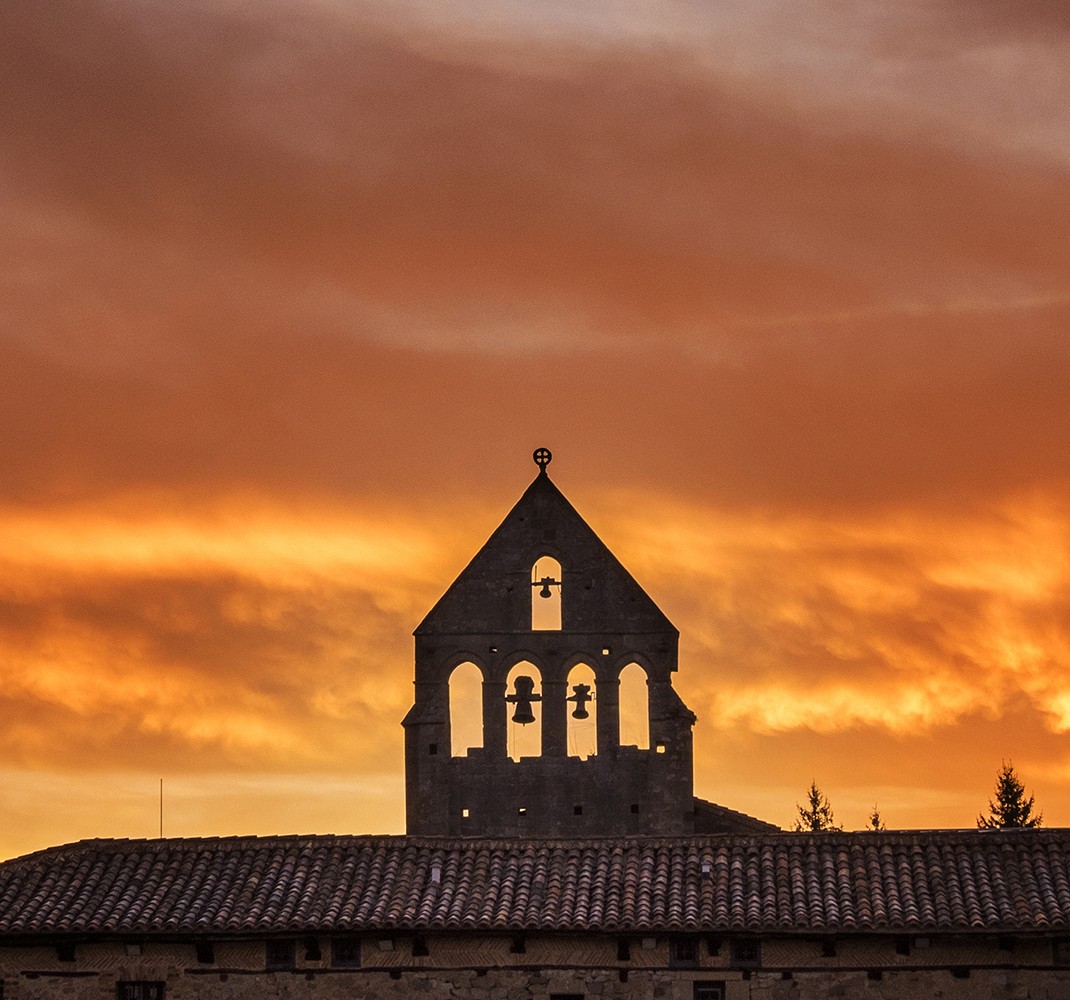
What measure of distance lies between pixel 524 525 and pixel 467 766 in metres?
5.64

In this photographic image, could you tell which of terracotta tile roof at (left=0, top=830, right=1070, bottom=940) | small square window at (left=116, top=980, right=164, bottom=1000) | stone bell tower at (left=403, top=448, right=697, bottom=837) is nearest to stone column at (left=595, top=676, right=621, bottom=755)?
stone bell tower at (left=403, top=448, right=697, bottom=837)

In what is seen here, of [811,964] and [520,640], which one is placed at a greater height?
[520,640]

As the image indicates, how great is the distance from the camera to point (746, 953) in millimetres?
50406

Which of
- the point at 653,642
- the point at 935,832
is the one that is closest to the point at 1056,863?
the point at 935,832

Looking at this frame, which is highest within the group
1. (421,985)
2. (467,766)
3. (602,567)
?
(602,567)

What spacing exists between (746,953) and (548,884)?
12.5 ft

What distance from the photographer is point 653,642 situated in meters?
64.9

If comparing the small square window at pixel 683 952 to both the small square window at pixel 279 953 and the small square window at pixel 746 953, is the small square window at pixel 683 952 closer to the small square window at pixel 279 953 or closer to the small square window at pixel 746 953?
the small square window at pixel 746 953

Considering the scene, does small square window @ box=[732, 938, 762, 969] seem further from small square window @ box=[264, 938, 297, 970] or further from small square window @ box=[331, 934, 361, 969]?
small square window @ box=[264, 938, 297, 970]

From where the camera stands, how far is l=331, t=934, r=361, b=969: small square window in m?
50.8

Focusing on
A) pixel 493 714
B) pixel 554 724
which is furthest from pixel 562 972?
pixel 493 714

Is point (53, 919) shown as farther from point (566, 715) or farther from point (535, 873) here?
point (566, 715)

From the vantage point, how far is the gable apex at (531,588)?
6500 centimetres

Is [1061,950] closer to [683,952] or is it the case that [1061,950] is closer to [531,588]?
[683,952]
